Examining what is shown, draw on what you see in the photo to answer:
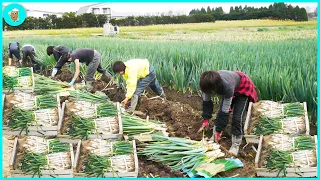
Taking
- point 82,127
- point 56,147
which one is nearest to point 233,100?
point 82,127

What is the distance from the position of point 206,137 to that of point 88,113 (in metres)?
1.32

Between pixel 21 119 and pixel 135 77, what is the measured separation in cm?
152

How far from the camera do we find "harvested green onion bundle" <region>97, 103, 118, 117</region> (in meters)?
3.83

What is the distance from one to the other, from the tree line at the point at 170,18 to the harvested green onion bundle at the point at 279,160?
5.44m

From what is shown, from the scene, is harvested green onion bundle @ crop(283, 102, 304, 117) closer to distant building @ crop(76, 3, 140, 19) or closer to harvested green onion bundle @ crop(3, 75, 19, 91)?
distant building @ crop(76, 3, 140, 19)

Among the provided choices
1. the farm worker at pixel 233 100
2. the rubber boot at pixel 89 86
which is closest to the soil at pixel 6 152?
the farm worker at pixel 233 100

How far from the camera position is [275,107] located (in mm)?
3912

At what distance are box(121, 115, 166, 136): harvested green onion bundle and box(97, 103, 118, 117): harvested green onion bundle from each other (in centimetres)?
14

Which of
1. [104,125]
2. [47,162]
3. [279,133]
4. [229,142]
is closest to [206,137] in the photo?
[229,142]

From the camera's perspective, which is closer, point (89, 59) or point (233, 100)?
point (233, 100)

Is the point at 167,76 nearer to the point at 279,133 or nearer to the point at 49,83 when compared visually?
the point at 49,83

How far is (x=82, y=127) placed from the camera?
366 cm

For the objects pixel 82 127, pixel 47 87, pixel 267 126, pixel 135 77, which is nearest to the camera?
pixel 82 127

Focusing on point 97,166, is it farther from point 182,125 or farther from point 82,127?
point 182,125
